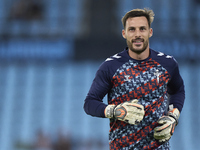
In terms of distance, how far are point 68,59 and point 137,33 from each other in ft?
29.7

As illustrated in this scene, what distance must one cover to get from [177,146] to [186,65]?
2.60m

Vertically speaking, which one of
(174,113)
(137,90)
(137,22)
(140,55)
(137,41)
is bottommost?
(174,113)

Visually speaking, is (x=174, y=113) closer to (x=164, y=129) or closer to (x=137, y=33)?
(x=164, y=129)

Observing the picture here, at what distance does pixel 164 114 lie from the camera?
3.25 metres

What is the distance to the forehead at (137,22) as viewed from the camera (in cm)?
321

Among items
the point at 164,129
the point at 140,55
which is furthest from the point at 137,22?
the point at 164,129

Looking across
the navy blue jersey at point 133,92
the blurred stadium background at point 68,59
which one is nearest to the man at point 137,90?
the navy blue jersey at point 133,92

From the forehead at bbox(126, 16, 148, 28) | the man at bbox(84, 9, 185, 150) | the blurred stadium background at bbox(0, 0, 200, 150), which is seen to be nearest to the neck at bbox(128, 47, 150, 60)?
the man at bbox(84, 9, 185, 150)

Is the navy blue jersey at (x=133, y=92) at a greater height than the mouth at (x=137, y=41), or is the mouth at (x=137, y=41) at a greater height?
the mouth at (x=137, y=41)

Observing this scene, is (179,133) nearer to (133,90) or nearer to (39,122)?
(39,122)

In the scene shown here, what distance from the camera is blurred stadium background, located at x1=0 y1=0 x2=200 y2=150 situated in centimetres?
1152

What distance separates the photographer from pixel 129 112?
291 cm

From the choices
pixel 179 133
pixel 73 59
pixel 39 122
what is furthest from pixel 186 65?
pixel 39 122

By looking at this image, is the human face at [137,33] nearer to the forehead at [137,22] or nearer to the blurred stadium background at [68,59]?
the forehead at [137,22]
